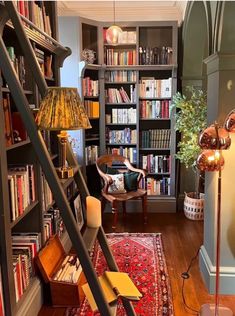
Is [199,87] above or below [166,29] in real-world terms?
below

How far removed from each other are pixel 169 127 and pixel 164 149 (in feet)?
1.28

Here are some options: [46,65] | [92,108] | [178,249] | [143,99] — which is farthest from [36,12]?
[178,249]

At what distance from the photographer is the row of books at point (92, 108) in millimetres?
4422

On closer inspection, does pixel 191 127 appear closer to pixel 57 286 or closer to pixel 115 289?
pixel 57 286

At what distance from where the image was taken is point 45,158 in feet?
5.29

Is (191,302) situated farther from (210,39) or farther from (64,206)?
(210,39)

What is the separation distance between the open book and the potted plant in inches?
102

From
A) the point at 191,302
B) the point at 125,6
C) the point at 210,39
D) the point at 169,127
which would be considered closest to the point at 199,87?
the point at 169,127

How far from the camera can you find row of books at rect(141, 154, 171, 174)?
15.6 ft

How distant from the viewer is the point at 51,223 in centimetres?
294

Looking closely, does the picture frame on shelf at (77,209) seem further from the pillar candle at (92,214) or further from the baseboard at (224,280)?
the pillar candle at (92,214)

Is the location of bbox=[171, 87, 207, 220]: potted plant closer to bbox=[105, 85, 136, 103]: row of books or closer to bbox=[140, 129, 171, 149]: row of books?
bbox=[140, 129, 171, 149]: row of books

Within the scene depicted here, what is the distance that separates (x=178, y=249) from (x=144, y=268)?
0.59 m

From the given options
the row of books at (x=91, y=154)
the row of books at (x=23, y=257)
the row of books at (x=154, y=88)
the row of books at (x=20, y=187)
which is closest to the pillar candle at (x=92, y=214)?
the row of books at (x=20, y=187)
